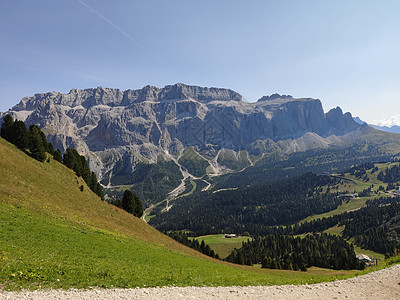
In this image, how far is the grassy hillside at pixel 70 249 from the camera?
1722 cm

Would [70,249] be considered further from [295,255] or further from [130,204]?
[295,255]

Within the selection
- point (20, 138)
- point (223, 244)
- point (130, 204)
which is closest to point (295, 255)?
point (223, 244)

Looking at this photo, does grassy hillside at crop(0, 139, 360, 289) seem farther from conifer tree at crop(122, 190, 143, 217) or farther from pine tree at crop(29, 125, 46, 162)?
conifer tree at crop(122, 190, 143, 217)

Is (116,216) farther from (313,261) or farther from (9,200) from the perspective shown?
(313,261)

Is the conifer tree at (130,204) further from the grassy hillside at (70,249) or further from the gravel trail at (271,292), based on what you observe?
the gravel trail at (271,292)

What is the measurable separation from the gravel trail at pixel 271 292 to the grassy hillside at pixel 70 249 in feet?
4.58

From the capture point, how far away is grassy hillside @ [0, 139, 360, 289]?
17.2 meters

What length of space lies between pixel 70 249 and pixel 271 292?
21.8m

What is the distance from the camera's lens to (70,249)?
83.9 feet

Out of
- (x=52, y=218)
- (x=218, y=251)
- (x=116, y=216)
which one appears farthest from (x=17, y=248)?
(x=218, y=251)

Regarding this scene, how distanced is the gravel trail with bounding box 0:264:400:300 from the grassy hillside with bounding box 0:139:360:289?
1397 mm

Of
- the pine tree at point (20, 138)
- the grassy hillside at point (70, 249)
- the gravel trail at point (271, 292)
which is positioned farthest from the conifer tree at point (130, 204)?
the gravel trail at point (271, 292)

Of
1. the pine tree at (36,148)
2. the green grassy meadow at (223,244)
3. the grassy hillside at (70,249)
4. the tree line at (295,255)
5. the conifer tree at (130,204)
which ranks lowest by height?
the green grassy meadow at (223,244)

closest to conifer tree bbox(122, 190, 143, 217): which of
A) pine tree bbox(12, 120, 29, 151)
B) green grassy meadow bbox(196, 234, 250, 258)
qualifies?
pine tree bbox(12, 120, 29, 151)
